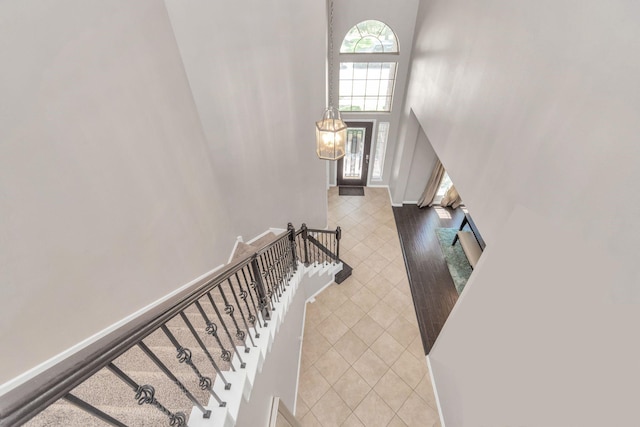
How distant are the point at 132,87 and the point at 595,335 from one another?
3.61 metres

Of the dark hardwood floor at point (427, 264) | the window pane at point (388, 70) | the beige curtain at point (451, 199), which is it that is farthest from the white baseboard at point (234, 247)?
the beige curtain at point (451, 199)

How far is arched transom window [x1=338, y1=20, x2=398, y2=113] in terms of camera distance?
17.0 ft

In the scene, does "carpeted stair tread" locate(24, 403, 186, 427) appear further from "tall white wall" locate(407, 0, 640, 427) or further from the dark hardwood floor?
the dark hardwood floor

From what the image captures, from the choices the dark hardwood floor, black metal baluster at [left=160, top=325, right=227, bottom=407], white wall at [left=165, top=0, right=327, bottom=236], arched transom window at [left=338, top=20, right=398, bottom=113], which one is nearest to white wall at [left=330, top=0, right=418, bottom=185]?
arched transom window at [left=338, top=20, right=398, bottom=113]

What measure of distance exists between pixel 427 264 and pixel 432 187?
1894 millimetres

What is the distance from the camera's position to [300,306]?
12.7ft

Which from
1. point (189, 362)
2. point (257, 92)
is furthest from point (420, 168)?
point (189, 362)

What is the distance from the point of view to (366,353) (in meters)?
3.83

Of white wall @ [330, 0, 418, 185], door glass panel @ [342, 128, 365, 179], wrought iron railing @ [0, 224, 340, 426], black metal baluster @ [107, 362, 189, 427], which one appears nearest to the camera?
wrought iron railing @ [0, 224, 340, 426]

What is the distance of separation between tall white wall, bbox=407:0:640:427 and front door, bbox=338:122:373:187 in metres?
3.49

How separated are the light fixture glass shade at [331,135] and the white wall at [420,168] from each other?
3.00 metres

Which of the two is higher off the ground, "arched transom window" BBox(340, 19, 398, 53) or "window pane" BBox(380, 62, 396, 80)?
"arched transom window" BBox(340, 19, 398, 53)

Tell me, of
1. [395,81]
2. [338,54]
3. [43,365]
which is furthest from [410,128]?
[43,365]

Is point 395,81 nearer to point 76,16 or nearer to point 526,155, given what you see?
point 526,155
